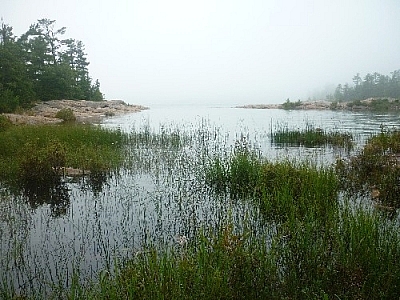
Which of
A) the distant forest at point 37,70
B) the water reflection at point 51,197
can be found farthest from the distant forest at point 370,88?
the water reflection at point 51,197

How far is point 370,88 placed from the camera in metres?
86.1

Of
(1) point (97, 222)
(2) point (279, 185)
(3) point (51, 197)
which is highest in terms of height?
(2) point (279, 185)

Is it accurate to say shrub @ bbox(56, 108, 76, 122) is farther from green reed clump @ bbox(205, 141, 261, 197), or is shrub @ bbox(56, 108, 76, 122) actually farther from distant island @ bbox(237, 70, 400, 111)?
distant island @ bbox(237, 70, 400, 111)

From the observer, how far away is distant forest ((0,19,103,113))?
32.0 m

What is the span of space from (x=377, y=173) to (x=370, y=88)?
284 feet

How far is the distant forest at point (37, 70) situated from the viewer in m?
32.0

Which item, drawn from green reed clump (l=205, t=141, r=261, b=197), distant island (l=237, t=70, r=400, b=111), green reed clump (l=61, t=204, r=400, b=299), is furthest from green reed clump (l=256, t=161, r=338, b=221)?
distant island (l=237, t=70, r=400, b=111)

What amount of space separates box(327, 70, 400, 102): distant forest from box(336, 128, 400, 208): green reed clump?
7398 centimetres

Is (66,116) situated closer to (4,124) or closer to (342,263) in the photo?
(4,124)

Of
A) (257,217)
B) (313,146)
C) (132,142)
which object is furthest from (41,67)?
(257,217)

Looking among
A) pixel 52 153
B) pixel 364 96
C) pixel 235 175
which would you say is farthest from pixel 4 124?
pixel 364 96

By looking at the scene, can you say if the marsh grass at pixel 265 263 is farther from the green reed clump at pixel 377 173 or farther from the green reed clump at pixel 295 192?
the green reed clump at pixel 377 173

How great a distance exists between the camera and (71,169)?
11836mm

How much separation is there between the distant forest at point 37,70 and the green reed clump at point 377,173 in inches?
1112
